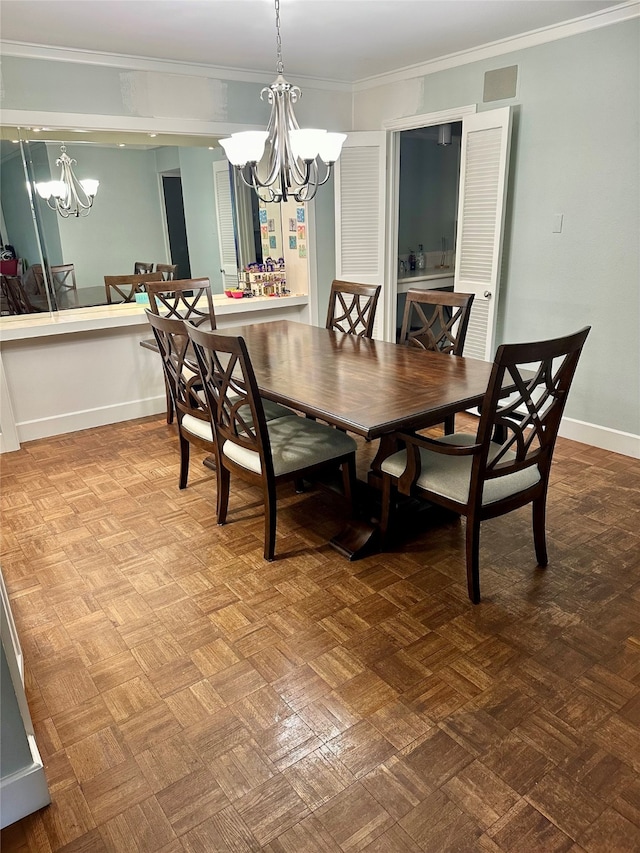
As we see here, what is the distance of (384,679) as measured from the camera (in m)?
1.83

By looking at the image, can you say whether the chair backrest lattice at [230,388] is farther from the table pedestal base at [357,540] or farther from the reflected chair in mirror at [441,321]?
the reflected chair in mirror at [441,321]

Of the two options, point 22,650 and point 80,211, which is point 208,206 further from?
point 22,650

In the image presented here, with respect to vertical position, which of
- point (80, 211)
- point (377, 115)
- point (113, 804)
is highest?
point (377, 115)

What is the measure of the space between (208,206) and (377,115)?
1500mm

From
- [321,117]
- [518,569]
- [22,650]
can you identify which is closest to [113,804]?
[22,650]

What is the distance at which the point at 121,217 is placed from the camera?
4.29 metres

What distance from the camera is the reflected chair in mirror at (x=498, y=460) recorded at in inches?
75.2

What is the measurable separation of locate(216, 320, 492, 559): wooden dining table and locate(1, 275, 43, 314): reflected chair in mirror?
169 centimetres

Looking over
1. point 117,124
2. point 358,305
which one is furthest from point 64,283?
point 358,305

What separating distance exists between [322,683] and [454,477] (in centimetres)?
87

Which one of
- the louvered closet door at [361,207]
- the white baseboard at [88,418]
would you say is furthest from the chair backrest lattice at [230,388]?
the louvered closet door at [361,207]

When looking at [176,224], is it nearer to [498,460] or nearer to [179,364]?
[179,364]

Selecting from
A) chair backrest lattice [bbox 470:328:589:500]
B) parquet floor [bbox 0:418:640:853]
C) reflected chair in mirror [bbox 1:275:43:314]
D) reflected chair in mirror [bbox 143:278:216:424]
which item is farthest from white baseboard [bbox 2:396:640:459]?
chair backrest lattice [bbox 470:328:589:500]

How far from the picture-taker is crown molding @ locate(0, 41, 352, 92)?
10.9 ft
